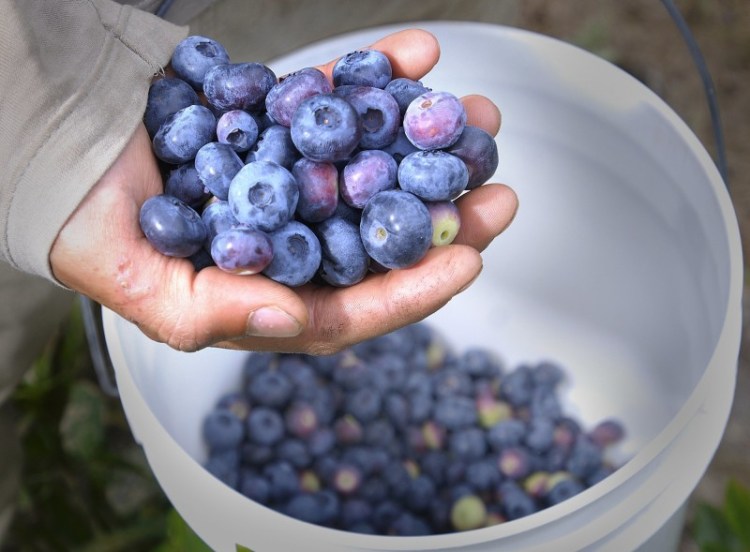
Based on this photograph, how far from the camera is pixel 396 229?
0.84 m

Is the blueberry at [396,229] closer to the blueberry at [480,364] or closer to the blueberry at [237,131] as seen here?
the blueberry at [237,131]

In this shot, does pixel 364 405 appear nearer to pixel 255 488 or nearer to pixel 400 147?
pixel 255 488

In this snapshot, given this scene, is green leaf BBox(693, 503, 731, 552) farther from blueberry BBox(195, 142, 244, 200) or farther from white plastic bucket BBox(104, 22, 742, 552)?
blueberry BBox(195, 142, 244, 200)

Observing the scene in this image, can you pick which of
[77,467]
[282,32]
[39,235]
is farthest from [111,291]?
[77,467]

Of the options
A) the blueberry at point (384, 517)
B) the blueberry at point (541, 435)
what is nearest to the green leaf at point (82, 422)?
the blueberry at point (384, 517)

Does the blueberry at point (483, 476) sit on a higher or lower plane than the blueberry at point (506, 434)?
lower

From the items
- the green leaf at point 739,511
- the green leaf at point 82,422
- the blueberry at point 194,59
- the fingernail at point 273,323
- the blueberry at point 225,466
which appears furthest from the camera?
the green leaf at point 82,422

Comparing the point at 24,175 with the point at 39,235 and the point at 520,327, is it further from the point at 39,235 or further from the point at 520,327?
the point at 520,327

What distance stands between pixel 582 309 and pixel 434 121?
725 mm

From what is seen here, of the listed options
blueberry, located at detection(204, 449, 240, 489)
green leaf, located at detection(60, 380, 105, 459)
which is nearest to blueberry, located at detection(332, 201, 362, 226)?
blueberry, located at detection(204, 449, 240, 489)

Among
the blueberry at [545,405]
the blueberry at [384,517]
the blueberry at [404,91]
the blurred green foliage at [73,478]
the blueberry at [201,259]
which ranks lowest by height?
the blurred green foliage at [73,478]

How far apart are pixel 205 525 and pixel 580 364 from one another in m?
0.83

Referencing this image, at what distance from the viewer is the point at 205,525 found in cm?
95

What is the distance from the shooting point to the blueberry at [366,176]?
0.90 m
